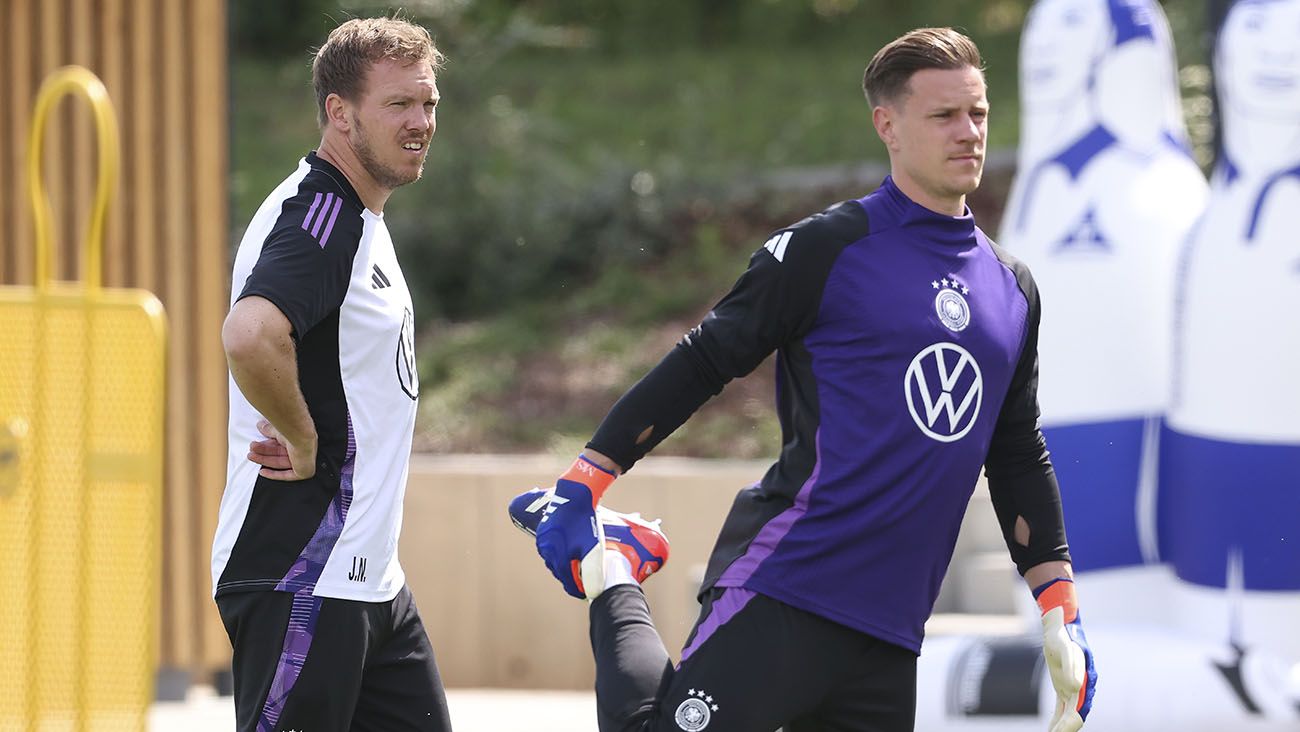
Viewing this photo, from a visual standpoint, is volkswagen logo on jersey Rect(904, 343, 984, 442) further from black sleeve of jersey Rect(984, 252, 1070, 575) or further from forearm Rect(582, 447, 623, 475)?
forearm Rect(582, 447, 623, 475)

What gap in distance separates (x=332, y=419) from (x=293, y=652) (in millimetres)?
425

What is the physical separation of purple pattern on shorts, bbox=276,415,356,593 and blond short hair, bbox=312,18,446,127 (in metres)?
Result: 0.62

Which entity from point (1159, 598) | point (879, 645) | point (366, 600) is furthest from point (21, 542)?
point (1159, 598)

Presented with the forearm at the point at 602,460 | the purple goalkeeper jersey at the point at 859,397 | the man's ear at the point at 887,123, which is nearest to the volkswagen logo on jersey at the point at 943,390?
the purple goalkeeper jersey at the point at 859,397

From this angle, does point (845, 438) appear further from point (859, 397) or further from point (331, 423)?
point (331, 423)

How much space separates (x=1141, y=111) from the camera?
5.71 m

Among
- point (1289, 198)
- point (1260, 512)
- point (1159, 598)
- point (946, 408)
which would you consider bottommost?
point (1159, 598)

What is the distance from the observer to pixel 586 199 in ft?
37.8

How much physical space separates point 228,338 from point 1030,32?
3596 millimetres

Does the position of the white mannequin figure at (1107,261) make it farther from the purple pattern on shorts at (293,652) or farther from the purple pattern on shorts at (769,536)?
the purple pattern on shorts at (293,652)

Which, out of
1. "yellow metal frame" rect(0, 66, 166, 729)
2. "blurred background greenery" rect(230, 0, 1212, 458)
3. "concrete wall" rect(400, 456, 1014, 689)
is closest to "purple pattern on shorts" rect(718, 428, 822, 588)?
"yellow metal frame" rect(0, 66, 166, 729)

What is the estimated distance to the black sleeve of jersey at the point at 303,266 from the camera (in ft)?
9.86

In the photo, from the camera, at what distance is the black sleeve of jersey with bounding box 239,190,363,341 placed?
118 inches

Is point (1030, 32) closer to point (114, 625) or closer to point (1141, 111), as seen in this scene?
point (1141, 111)
